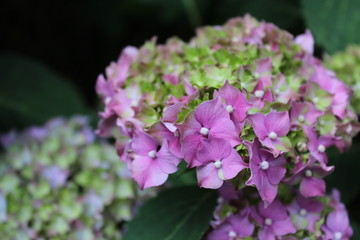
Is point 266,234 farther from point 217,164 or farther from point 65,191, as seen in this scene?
point 65,191

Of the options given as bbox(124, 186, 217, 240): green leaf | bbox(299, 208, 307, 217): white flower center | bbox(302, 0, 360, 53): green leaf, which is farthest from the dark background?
bbox(299, 208, 307, 217): white flower center

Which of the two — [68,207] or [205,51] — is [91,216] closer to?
[68,207]

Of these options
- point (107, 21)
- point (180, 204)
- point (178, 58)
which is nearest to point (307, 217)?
point (180, 204)

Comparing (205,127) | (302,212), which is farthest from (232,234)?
(205,127)

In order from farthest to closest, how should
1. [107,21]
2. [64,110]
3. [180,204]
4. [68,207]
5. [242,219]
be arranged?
[107,21], [64,110], [68,207], [180,204], [242,219]

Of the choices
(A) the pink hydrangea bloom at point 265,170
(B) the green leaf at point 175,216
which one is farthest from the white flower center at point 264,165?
(B) the green leaf at point 175,216

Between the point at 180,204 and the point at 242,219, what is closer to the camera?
the point at 242,219

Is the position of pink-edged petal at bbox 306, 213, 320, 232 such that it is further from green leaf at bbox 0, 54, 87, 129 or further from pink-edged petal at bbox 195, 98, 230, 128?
green leaf at bbox 0, 54, 87, 129
